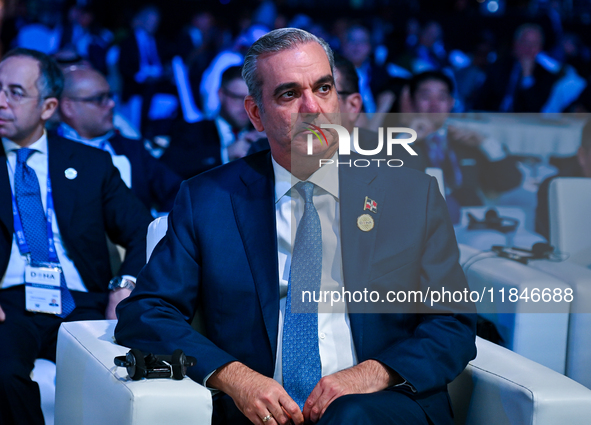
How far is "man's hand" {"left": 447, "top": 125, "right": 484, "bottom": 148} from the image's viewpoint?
380 cm

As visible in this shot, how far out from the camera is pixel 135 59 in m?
6.18

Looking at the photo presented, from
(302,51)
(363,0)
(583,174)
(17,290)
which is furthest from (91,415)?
(363,0)

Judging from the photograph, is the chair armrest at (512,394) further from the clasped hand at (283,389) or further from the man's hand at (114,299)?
the man's hand at (114,299)

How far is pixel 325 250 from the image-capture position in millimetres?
1612

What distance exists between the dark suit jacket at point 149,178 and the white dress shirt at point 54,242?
600 mm

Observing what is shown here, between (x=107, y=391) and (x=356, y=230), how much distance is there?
0.67 metres

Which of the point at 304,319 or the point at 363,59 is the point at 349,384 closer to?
the point at 304,319

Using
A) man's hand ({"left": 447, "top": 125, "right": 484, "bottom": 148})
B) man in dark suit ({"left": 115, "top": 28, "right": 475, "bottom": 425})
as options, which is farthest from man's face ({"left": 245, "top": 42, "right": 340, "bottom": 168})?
man's hand ({"left": 447, "top": 125, "right": 484, "bottom": 148})

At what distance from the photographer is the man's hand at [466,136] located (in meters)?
3.80

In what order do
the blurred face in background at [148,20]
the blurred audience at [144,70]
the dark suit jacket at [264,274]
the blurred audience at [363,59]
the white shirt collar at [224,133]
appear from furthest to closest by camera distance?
the blurred face in background at [148,20], the blurred audience at [363,59], the blurred audience at [144,70], the white shirt collar at [224,133], the dark suit jacket at [264,274]

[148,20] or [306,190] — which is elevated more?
[148,20]

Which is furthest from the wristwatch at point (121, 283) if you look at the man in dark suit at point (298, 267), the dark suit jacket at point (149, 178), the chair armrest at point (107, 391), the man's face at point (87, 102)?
the man's face at point (87, 102)

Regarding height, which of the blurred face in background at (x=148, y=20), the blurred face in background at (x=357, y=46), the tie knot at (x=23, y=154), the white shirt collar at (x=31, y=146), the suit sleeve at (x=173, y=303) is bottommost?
the suit sleeve at (x=173, y=303)

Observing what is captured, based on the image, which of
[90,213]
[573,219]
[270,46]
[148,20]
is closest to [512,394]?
[270,46]
